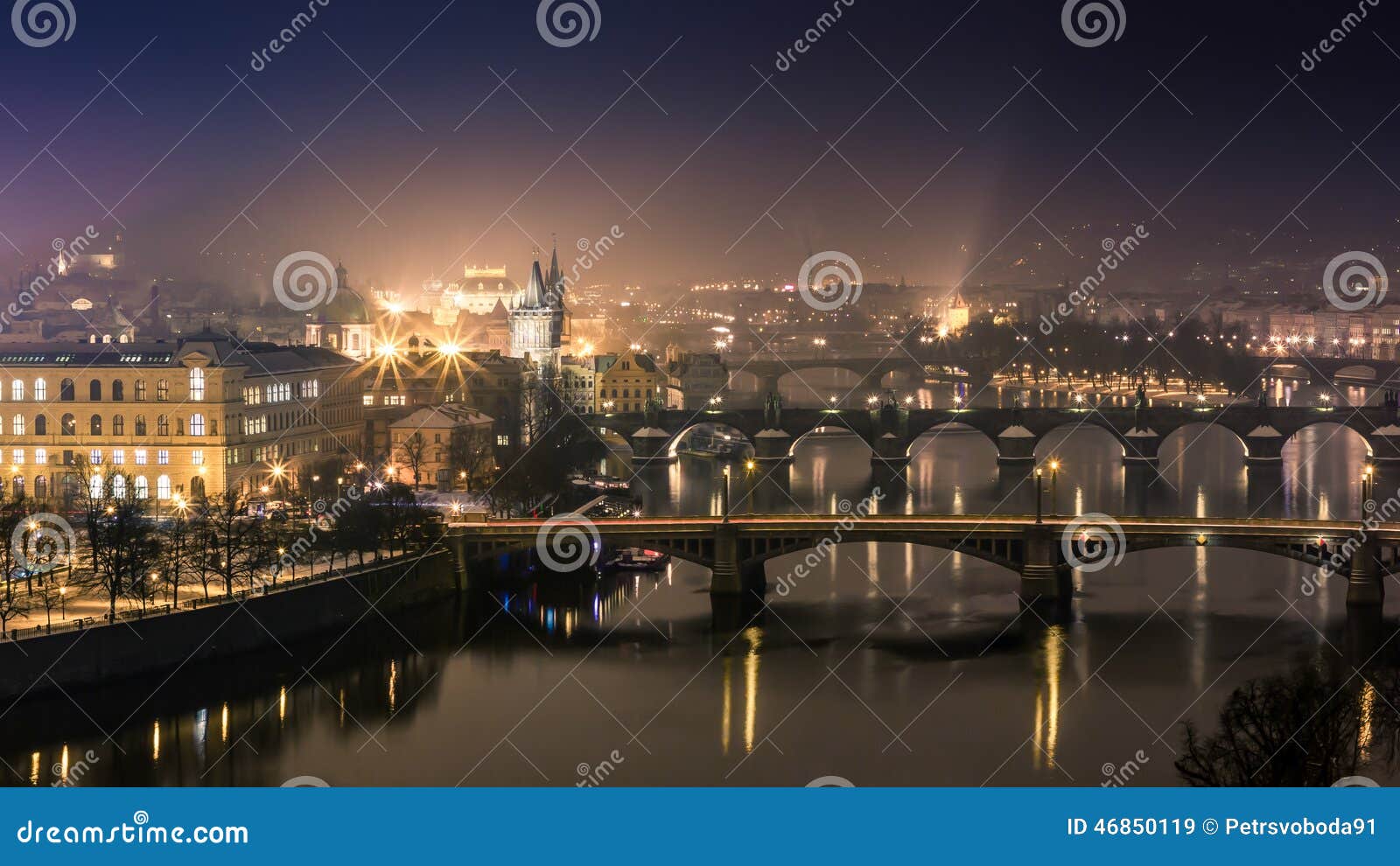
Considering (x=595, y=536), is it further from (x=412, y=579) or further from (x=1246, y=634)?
(x=1246, y=634)

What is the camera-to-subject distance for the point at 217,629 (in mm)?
12289

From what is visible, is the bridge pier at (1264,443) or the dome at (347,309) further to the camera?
the dome at (347,309)

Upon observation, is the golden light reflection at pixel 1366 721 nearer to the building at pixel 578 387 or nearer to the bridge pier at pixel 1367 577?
the bridge pier at pixel 1367 577

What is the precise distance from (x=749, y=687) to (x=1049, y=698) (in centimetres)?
174

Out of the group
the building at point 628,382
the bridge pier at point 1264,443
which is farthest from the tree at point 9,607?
the building at point 628,382

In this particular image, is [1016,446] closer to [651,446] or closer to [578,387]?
[651,446]

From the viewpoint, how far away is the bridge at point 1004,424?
25766 millimetres

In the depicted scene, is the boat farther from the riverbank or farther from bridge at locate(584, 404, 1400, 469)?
bridge at locate(584, 404, 1400, 469)

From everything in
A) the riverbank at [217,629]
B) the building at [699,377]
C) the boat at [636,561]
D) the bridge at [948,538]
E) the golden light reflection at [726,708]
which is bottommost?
the golden light reflection at [726,708]

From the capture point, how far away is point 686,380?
38500 mm

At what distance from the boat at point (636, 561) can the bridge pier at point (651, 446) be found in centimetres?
930

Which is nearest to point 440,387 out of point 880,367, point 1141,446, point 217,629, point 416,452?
point 416,452

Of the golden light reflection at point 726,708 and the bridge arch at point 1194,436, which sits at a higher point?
the bridge arch at point 1194,436

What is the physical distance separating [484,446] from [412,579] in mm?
6586
